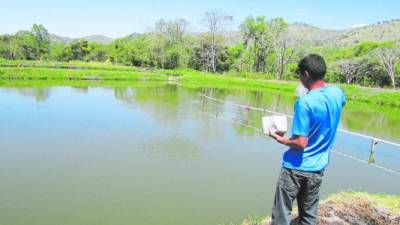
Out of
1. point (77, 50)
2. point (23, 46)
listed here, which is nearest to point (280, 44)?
point (23, 46)

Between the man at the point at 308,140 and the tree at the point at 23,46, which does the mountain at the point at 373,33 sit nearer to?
the tree at the point at 23,46

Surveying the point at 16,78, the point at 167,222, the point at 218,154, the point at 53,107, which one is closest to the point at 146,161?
the point at 218,154

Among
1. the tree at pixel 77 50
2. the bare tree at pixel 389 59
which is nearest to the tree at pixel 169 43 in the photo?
the tree at pixel 77 50

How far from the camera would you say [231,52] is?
172 ft

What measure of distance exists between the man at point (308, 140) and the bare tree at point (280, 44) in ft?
134

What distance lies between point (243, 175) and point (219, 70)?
4531 centimetres

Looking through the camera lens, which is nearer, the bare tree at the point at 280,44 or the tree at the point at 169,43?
the bare tree at the point at 280,44

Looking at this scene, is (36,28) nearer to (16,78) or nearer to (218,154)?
(16,78)

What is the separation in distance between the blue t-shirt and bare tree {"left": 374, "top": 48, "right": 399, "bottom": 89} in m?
31.9

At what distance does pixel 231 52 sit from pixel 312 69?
1986 inches

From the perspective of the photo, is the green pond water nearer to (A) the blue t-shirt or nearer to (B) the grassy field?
(A) the blue t-shirt

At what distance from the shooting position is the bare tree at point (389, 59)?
31.3 meters

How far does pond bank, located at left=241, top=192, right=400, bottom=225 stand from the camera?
439cm

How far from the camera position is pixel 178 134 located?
1124 cm
